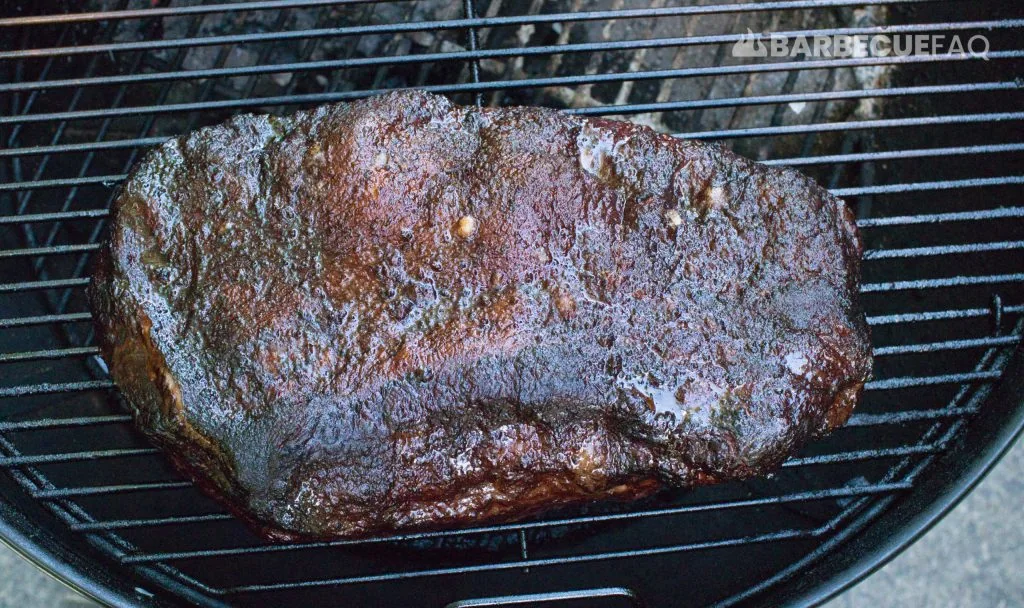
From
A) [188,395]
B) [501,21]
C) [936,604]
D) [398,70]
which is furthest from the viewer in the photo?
[398,70]

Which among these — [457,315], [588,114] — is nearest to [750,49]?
[588,114]

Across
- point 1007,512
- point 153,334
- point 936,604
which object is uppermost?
point 153,334

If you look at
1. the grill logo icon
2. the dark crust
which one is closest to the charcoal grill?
the grill logo icon

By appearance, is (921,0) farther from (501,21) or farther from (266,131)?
(266,131)

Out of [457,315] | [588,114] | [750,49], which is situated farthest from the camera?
[750,49]

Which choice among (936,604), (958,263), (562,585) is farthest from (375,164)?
(936,604)

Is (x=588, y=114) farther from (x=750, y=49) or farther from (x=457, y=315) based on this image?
(x=750, y=49)
